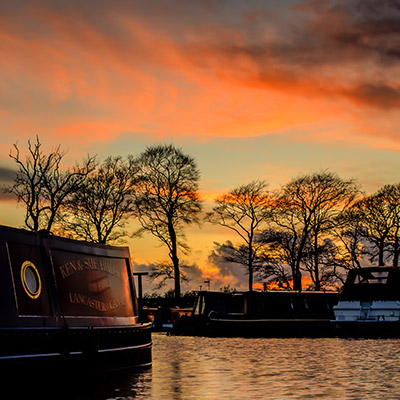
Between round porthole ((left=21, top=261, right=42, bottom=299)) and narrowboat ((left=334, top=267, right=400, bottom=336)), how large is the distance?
2865cm

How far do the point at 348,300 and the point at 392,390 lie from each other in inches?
1156

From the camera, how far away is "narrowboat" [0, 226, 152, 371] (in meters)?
14.7

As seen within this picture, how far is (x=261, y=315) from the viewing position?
47594 mm

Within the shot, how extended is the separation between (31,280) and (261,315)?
32.8 m

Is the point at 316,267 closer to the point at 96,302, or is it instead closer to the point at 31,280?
the point at 96,302

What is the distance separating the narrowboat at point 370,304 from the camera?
42500mm

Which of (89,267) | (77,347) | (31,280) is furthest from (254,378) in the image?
(31,280)

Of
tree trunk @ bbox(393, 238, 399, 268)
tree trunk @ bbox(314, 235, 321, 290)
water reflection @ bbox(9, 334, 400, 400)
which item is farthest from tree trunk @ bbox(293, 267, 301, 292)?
water reflection @ bbox(9, 334, 400, 400)

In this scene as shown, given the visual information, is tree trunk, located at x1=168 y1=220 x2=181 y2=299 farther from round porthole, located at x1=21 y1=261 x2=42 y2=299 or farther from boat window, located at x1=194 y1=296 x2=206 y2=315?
round porthole, located at x1=21 y1=261 x2=42 y2=299

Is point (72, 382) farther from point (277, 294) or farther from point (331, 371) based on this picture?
point (277, 294)

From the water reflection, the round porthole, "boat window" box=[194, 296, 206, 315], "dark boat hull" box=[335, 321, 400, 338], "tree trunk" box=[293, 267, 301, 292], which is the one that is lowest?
"dark boat hull" box=[335, 321, 400, 338]

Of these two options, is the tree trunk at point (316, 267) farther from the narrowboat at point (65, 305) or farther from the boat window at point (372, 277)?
the narrowboat at point (65, 305)

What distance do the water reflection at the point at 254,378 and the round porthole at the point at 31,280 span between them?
1752 millimetres

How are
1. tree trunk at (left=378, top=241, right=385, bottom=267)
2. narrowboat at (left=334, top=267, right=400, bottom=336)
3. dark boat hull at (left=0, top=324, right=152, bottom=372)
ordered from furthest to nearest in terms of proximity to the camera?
tree trunk at (left=378, top=241, right=385, bottom=267) < narrowboat at (left=334, top=267, right=400, bottom=336) < dark boat hull at (left=0, top=324, right=152, bottom=372)
